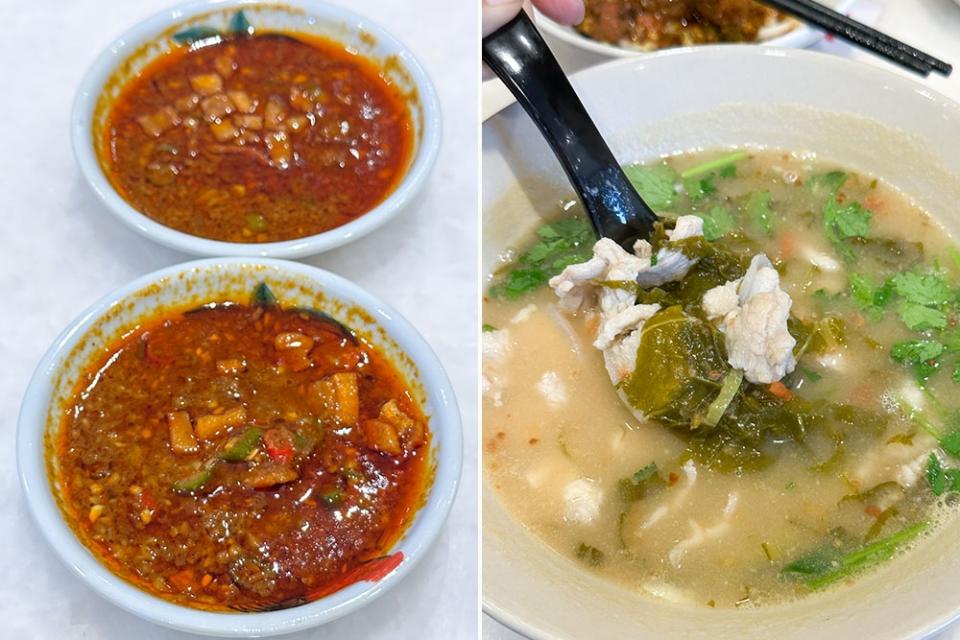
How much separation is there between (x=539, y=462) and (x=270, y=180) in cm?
51

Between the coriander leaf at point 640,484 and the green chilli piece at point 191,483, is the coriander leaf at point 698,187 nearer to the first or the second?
the coriander leaf at point 640,484

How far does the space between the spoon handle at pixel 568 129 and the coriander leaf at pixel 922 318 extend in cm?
37

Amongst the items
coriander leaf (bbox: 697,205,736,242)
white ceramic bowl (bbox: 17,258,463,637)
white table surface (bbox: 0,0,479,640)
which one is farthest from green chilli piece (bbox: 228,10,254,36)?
coriander leaf (bbox: 697,205,736,242)

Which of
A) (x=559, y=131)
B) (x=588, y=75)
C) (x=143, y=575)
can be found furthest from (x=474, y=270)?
(x=143, y=575)

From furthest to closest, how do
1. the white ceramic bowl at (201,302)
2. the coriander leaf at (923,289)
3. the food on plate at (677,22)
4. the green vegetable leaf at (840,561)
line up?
the food on plate at (677,22)
the coriander leaf at (923,289)
the green vegetable leaf at (840,561)
the white ceramic bowl at (201,302)

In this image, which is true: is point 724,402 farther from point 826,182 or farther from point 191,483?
point 191,483

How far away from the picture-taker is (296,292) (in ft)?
3.81

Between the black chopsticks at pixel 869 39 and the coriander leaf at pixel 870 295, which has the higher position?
the black chopsticks at pixel 869 39

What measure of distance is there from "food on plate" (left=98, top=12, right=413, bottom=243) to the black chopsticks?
0.61 m

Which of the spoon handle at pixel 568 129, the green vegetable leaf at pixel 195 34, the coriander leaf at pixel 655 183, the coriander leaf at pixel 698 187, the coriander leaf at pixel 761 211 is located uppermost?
the green vegetable leaf at pixel 195 34

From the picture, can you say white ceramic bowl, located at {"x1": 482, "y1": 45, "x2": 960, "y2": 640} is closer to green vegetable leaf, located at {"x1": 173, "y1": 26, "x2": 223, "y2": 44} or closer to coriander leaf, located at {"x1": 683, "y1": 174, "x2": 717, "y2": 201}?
coriander leaf, located at {"x1": 683, "y1": 174, "x2": 717, "y2": 201}

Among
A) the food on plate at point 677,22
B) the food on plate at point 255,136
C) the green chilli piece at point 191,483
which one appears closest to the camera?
the green chilli piece at point 191,483

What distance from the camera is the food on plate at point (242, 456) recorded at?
994mm

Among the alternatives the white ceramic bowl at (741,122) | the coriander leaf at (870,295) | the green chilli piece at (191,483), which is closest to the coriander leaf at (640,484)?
the white ceramic bowl at (741,122)
